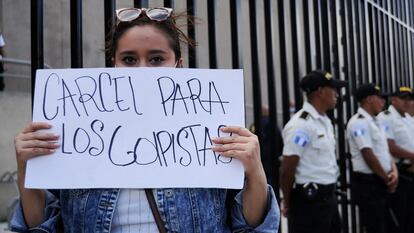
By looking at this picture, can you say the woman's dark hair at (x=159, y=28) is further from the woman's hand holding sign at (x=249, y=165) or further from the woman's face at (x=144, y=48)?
the woman's hand holding sign at (x=249, y=165)

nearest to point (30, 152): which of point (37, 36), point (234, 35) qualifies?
point (37, 36)

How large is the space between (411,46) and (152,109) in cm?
714

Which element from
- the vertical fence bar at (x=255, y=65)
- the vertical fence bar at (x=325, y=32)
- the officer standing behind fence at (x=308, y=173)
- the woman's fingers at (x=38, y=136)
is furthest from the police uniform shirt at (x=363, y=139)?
the woman's fingers at (x=38, y=136)

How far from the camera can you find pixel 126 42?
58.7 inches

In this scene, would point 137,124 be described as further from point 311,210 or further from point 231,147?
point 311,210

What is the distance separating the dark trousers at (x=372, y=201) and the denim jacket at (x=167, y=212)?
336 cm

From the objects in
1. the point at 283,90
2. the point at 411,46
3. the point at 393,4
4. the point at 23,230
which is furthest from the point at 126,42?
the point at 411,46

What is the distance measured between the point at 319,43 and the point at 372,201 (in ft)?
5.07

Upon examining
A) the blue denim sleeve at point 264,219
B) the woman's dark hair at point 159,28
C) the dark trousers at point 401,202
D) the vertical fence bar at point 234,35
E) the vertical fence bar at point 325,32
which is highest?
the vertical fence bar at point 325,32

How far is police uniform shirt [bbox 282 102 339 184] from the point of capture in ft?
11.8

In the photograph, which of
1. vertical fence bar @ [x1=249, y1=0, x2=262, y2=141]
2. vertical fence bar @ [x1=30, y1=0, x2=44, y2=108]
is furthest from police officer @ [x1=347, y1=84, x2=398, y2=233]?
vertical fence bar @ [x1=30, y1=0, x2=44, y2=108]

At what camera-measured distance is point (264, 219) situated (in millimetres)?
1450

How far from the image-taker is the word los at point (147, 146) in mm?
1447

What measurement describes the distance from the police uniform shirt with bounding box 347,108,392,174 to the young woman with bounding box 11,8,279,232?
10.4 feet
